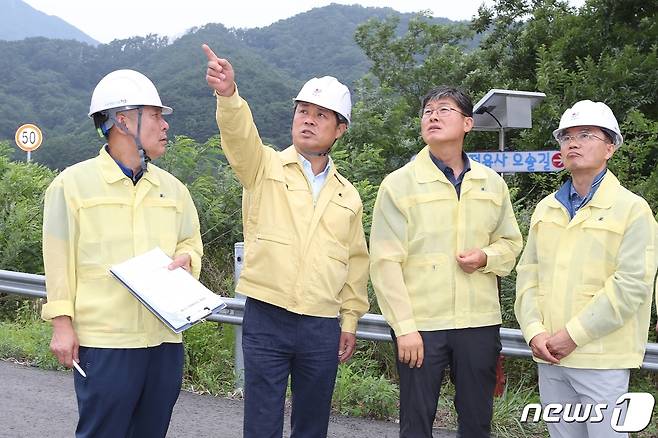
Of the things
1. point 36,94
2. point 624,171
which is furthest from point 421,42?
point 36,94

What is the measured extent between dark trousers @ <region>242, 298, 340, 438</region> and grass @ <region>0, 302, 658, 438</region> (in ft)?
5.51

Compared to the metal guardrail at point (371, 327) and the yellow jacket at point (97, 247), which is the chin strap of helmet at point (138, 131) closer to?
the yellow jacket at point (97, 247)

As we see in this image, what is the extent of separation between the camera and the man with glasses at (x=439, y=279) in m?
3.50

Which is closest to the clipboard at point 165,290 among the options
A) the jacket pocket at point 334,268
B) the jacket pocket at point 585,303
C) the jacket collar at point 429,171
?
the jacket pocket at point 334,268

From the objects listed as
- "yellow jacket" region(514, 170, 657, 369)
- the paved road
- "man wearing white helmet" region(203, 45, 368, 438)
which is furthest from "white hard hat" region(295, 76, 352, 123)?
the paved road

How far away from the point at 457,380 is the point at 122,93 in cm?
201

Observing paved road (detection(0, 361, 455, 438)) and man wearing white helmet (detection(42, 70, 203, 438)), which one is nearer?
man wearing white helmet (detection(42, 70, 203, 438))

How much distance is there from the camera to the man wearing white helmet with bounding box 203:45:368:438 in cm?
350

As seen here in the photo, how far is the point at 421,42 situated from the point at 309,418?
725 inches

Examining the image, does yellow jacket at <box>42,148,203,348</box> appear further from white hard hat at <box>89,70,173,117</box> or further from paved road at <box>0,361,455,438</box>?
paved road at <box>0,361,455,438</box>

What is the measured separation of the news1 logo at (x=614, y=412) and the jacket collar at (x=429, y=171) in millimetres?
1138

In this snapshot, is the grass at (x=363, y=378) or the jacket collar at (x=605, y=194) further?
the grass at (x=363, y=378)

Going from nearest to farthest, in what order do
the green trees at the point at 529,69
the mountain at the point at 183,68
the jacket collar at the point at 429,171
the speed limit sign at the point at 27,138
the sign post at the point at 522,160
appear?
the jacket collar at the point at 429,171 < the sign post at the point at 522,160 < the green trees at the point at 529,69 < the speed limit sign at the point at 27,138 < the mountain at the point at 183,68

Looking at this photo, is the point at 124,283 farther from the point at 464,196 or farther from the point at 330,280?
the point at 464,196
